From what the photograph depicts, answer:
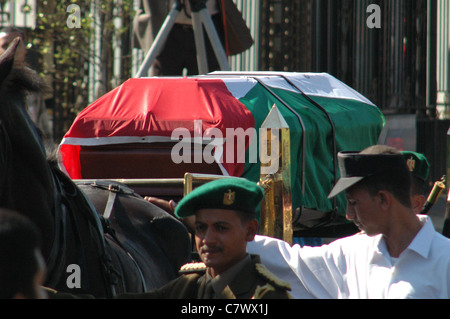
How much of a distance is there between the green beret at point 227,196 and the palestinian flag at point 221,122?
2776 mm

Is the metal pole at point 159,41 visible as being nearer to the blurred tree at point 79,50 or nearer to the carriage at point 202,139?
the carriage at point 202,139

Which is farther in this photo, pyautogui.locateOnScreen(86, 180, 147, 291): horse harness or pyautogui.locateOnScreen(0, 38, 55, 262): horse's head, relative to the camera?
pyautogui.locateOnScreen(86, 180, 147, 291): horse harness

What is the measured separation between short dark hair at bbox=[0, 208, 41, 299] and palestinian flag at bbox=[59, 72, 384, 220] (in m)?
3.69

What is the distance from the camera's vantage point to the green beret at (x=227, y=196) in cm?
274

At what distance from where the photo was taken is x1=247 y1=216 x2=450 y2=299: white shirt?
2869 mm

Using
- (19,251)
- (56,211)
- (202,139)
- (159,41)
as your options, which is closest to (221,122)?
(202,139)

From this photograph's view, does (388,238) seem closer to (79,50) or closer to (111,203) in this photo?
(111,203)

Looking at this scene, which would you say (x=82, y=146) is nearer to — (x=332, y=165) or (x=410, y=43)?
(x=332, y=165)

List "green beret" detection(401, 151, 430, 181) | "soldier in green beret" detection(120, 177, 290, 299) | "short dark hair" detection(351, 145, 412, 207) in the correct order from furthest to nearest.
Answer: "green beret" detection(401, 151, 430, 181)
"short dark hair" detection(351, 145, 412, 207)
"soldier in green beret" detection(120, 177, 290, 299)

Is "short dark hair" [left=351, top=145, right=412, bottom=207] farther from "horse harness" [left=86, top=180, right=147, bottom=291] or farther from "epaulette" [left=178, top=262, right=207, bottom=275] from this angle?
"horse harness" [left=86, top=180, right=147, bottom=291]

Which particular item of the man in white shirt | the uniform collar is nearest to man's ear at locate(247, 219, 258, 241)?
the man in white shirt

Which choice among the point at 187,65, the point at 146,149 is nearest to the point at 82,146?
the point at 146,149

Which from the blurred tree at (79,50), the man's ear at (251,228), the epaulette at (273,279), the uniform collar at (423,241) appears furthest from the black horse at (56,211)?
the blurred tree at (79,50)

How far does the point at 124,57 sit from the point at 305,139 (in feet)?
25.1
